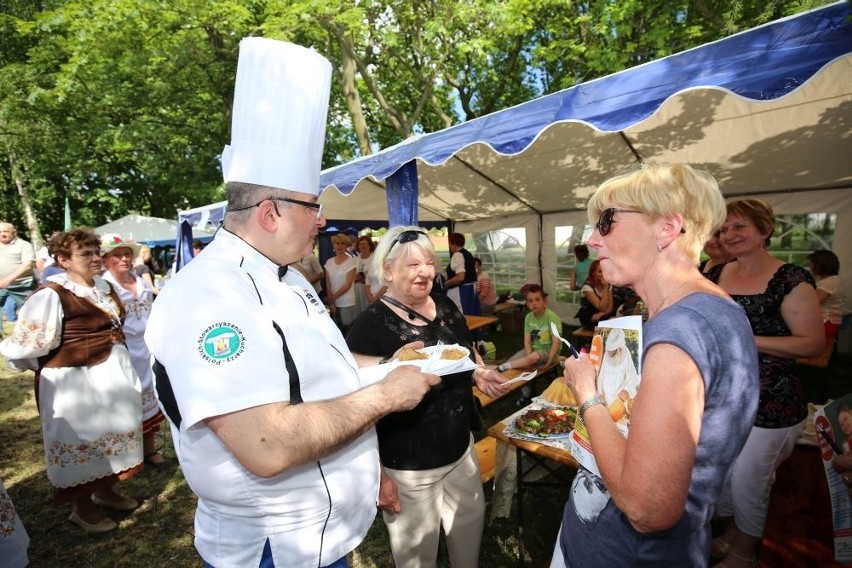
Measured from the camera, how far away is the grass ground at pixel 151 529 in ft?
9.56

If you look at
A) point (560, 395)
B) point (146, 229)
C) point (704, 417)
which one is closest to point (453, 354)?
point (704, 417)

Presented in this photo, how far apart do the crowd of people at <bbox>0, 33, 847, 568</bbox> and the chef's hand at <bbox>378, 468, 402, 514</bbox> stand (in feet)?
0.04

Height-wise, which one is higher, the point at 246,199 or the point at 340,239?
→ the point at 246,199

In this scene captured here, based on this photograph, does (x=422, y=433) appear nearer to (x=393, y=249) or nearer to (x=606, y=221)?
(x=393, y=249)

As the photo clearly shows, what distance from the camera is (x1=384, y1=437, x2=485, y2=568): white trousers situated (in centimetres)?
202

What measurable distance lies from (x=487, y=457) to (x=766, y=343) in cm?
210

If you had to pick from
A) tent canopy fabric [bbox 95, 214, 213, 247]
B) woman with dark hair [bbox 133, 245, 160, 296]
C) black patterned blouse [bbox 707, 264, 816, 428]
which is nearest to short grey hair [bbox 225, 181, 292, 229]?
black patterned blouse [bbox 707, 264, 816, 428]

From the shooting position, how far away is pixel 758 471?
2.21 metres

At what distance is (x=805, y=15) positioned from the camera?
2088 mm

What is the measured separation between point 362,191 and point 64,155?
15.1 meters

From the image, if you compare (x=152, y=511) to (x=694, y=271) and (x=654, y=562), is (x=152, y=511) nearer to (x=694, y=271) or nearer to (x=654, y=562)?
(x=654, y=562)

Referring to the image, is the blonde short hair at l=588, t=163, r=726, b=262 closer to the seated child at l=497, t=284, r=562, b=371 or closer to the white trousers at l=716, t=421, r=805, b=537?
the white trousers at l=716, t=421, r=805, b=537

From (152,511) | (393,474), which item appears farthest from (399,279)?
(152,511)

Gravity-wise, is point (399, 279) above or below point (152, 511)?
above
